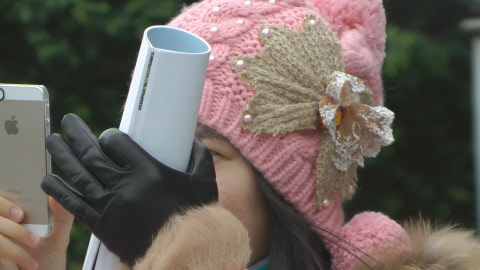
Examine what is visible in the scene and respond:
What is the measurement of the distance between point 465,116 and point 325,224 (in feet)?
10.7

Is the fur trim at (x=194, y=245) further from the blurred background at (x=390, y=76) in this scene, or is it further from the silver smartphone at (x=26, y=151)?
the blurred background at (x=390, y=76)

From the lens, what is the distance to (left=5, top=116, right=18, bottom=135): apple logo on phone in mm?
1623

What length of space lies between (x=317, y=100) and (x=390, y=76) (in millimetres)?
2433

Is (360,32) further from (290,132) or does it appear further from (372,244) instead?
(372,244)

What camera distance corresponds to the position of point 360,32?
191 cm

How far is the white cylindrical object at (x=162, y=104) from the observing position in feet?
4.77

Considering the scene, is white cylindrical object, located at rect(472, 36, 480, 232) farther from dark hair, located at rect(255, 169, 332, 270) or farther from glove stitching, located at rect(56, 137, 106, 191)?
glove stitching, located at rect(56, 137, 106, 191)

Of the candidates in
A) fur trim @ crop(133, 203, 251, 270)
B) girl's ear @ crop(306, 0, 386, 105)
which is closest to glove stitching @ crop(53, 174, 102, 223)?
fur trim @ crop(133, 203, 251, 270)

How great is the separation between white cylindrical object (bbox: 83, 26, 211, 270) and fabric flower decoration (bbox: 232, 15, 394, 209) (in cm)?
21

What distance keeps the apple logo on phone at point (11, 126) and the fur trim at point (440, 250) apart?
798 millimetres

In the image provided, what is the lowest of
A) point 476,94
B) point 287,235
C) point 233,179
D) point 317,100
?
point 476,94

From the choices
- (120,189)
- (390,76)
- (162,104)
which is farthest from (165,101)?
(390,76)

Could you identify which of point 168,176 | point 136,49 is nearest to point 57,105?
point 136,49

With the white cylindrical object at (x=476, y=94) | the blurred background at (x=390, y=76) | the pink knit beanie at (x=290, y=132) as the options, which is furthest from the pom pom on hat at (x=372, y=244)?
the white cylindrical object at (x=476, y=94)
